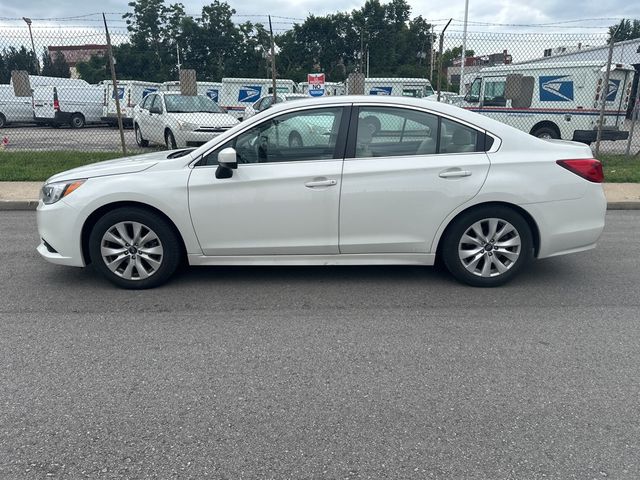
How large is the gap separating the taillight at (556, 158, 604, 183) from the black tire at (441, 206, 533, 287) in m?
0.58

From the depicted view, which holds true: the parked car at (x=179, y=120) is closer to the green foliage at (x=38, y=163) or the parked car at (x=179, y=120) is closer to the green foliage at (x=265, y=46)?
the green foliage at (x=38, y=163)

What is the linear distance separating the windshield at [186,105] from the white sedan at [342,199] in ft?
30.6

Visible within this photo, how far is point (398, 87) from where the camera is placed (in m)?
22.9

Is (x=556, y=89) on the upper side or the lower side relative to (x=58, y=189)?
upper

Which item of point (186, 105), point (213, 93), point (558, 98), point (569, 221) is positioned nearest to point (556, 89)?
point (558, 98)

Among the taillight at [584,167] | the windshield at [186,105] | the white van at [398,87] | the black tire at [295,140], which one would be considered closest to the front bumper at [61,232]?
the black tire at [295,140]

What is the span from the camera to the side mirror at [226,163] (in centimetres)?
430

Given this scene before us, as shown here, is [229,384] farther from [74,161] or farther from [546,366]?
[74,161]

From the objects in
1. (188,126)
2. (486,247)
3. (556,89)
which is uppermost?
(556,89)

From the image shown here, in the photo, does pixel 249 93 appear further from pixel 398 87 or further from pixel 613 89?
pixel 613 89

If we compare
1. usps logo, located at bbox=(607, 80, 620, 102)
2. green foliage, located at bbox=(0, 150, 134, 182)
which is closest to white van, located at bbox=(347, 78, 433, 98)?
usps logo, located at bbox=(607, 80, 620, 102)

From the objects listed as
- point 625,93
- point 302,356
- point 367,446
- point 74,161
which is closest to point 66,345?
point 302,356

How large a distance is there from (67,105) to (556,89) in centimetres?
1995

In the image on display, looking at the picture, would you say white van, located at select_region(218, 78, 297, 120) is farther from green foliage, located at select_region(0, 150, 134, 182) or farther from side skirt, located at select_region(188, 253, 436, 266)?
side skirt, located at select_region(188, 253, 436, 266)
